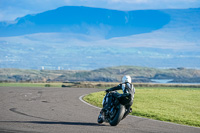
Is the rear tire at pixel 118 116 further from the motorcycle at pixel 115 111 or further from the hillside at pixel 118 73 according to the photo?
the hillside at pixel 118 73

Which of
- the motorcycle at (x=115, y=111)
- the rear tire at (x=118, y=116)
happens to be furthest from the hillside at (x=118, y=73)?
the rear tire at (x=118, y=116)

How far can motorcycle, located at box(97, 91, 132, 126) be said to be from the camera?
15.2m

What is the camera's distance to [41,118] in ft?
55.6

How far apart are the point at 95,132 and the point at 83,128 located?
0.88 m

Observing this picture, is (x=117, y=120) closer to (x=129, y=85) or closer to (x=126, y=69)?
(x=129, y=85)

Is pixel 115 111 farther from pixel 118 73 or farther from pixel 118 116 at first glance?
pixel 118 73

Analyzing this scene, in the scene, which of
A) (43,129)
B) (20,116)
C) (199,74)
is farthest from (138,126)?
(199,74)

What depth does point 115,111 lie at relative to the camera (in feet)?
50.7

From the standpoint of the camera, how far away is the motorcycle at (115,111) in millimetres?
15203

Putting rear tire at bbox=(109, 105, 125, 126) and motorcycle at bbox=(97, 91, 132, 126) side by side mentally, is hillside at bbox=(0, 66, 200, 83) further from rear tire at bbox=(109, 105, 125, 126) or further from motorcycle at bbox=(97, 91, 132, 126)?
rear tire at bbox=(109, 105, 125, 126)

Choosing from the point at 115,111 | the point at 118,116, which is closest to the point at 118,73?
the point at 115,111

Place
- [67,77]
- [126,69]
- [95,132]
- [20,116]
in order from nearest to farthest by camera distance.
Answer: [95,132] → [20,116] → [67,77] → [126,69]

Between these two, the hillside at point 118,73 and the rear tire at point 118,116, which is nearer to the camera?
the rear tire at point 118,116

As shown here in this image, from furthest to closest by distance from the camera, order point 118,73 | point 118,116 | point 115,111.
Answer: point 118,73 → point 115,111 → point 118,116
